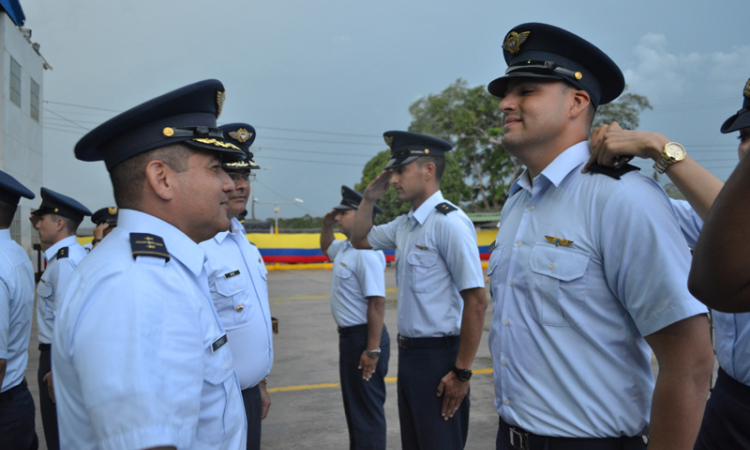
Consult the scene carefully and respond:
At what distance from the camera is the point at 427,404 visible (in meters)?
3.21

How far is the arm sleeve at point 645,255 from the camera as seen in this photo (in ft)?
4.72

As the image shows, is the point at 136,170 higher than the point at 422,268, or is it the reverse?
the point at 136,170

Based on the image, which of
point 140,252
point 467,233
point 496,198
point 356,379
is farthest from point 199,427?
point 496,198

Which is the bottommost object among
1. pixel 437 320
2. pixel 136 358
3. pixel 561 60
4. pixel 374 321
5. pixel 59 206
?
pixel 374 321

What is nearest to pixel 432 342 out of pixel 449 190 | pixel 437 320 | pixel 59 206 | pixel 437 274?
pixel 437 320

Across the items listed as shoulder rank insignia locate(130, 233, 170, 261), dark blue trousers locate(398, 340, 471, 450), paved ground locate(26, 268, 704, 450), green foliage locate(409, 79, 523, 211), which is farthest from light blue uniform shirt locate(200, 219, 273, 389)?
green foliage locate(409, 79, 523, 211)

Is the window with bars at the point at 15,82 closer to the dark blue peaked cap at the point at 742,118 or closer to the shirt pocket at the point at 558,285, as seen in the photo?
the shirt pocket at the point at 558,285

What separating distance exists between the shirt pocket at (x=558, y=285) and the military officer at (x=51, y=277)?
11.1ft

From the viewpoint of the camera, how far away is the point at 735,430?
2002mm

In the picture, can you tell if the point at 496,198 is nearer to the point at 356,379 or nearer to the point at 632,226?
the point at 356,379

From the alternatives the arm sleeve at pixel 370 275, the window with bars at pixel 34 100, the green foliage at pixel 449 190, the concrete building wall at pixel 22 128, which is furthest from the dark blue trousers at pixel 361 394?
the green foliage at pixel 449 190

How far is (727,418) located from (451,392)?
4.87 feet

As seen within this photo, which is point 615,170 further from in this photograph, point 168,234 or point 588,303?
point 168,234

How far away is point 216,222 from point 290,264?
23029 millimetres
